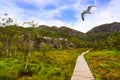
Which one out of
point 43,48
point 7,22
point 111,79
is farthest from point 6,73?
point 43,48

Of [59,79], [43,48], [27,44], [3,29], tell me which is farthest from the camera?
[43,48]

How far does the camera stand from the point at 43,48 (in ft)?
204

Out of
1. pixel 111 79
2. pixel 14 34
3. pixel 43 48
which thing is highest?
pixel 14 34

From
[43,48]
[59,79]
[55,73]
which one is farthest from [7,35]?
[59,79]

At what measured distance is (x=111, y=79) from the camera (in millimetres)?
27719

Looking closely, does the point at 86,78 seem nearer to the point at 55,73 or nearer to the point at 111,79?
the point at 111,79

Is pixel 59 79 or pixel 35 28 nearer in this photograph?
pixel 59 79

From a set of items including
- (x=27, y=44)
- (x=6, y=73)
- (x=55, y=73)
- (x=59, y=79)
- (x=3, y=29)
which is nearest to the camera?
(x=59, y=79)

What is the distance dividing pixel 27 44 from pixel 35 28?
11.4ft

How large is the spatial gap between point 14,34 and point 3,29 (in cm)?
339

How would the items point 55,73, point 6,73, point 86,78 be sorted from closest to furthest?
point 86,78
point 55,73
point 6,73

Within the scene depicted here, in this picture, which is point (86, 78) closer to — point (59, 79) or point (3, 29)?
point (59, 79)

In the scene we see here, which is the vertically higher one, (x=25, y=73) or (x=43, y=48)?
(x=43, y=48)

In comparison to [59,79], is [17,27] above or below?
above
